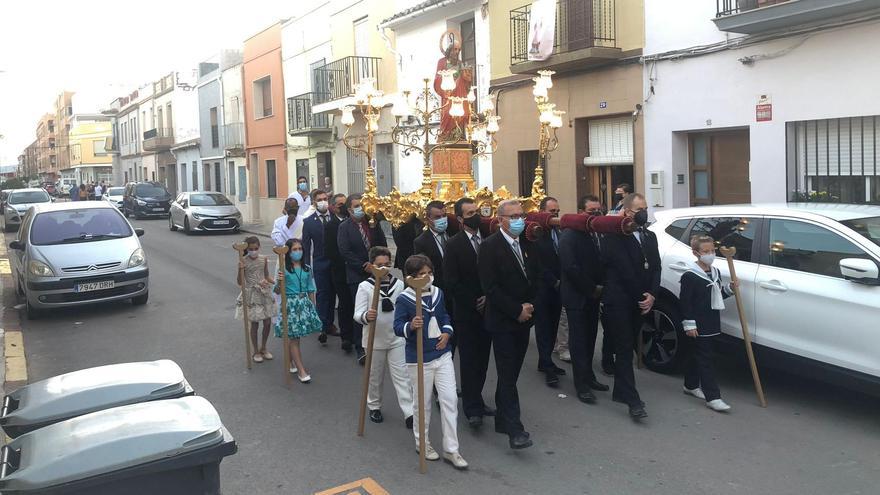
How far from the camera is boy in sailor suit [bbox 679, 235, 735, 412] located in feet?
21.3

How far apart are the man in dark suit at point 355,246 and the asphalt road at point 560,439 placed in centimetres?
43

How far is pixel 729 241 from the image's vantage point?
7.00 metres

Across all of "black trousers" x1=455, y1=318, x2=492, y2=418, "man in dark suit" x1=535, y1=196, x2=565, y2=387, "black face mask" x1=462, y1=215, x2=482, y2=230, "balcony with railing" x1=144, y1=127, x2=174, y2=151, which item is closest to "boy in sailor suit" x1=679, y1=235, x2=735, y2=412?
"man in dark suit" x1=535, y1=196, x2=565, y2=387

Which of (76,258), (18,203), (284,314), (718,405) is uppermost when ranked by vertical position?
(18,203)

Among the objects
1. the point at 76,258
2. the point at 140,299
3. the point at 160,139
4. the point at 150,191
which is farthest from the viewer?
the point at 160,139

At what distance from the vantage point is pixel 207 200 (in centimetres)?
2545

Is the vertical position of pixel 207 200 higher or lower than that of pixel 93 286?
higher

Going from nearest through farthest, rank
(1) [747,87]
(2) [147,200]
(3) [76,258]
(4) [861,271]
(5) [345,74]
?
(4) [861,271]
(3) [76,258]
(1) [747,87]
(5) [345,74]
(2) [147,200]

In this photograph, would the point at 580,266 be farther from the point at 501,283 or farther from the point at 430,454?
the point at 430,454

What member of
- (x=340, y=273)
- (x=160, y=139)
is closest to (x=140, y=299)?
(x=340, y=273)

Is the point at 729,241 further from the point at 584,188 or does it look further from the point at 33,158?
the point at 33,158

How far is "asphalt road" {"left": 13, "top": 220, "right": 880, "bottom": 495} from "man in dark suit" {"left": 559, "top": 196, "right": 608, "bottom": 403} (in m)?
0.26

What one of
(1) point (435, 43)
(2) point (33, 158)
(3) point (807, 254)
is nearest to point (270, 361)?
(3) point (807, 254)

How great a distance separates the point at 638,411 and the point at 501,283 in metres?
1.63
